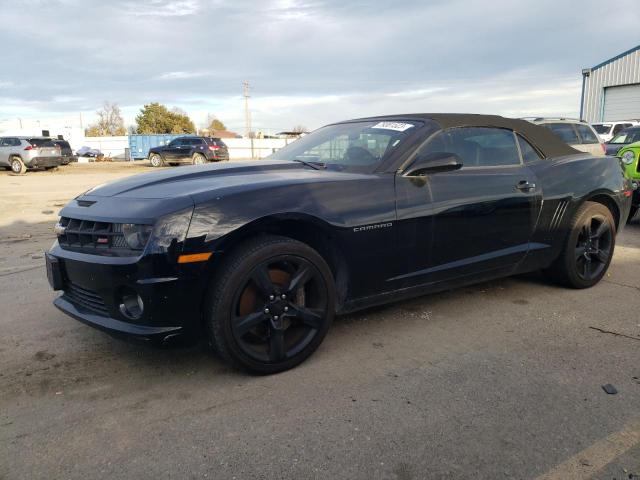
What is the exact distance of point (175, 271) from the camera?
258 cm

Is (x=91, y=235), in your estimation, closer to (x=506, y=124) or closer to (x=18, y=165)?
(x=506, y=124)

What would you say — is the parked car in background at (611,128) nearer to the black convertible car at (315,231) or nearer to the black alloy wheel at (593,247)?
the black alloy wheel at (593,247)

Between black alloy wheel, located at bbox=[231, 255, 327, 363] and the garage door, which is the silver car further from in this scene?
the garage door

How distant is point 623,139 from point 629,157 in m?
6.51

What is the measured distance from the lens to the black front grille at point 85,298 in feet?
9.27

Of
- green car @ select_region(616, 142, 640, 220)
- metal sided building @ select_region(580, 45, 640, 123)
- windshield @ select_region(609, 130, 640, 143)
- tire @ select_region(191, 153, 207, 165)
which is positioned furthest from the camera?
metal sided building @ select_region(580, 45, 640, 123)

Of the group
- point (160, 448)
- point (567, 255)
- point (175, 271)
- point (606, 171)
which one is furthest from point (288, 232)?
point (606, 171)

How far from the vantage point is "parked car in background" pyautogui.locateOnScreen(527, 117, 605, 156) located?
35.1ft

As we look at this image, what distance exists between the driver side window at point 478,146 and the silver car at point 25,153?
23.0 m

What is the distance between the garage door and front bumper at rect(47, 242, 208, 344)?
3233cm

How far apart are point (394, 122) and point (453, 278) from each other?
4.08 ft

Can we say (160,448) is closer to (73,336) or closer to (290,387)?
(290,387)

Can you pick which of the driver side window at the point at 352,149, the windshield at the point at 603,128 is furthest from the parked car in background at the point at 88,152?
the driver side window at the point at 352,149

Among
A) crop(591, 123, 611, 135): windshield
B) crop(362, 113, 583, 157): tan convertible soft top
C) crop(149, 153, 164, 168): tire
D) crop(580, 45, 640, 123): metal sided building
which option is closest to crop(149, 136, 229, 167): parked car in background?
crop(149, 153, 164, 168): tire
